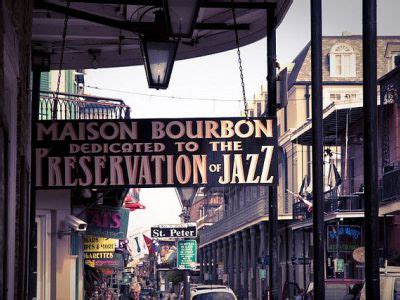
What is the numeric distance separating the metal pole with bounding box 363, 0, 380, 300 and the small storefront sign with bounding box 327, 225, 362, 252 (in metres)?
33.3

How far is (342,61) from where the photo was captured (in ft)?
206

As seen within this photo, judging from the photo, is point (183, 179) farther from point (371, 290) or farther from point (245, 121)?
point (371, 290)

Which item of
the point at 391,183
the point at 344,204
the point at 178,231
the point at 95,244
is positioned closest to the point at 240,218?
the point at 344,204

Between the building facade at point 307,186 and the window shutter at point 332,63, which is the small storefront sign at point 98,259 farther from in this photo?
the window shutter at point 332,63

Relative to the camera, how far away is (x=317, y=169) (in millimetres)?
11320

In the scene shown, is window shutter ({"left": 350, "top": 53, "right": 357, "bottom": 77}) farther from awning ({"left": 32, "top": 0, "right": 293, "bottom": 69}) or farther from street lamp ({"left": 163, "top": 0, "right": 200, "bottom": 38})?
street lamp ({"left": 163, "top": 0, "right": 200, "bottom": 38})

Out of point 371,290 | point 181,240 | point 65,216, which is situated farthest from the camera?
point 181,240

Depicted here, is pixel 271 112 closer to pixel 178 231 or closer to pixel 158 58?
pixel 158 58

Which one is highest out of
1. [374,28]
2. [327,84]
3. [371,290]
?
[327,84]

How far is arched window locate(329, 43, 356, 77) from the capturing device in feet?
206

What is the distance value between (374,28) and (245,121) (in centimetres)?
200

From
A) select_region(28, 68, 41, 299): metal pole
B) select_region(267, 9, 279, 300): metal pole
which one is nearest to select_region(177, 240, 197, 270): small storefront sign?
select_region(28, 68, 41, 299): metal pole

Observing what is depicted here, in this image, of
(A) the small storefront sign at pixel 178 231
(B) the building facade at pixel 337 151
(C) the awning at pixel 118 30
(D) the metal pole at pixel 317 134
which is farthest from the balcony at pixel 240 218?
(D) the metal pole at pixel 317 134

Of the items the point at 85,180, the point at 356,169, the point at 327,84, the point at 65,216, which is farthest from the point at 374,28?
the point at 327,84
